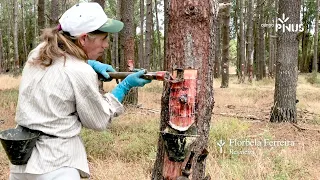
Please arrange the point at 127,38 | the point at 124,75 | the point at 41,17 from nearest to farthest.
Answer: the point at 124,75, the point at 127,38, the point at 41,17

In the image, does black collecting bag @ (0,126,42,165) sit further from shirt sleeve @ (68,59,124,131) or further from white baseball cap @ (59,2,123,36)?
white baseball cap @ (59,2,123,36)

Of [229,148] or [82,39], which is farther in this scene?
[229,148]

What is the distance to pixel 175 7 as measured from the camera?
2859 millimetres

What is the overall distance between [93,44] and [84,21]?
17cm

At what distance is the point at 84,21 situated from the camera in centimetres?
253

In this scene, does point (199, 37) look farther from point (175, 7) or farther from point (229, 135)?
point (229, 135)

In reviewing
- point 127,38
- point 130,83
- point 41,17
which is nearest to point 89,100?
point 130,83

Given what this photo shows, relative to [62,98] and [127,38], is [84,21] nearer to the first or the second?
[62,98]

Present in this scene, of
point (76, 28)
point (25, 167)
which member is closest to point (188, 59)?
point (76, 28)

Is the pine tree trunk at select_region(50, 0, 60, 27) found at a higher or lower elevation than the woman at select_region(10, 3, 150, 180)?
higher

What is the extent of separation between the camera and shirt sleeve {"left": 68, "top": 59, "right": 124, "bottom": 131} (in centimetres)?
245

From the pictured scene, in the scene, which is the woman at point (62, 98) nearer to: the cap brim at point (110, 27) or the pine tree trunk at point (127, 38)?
the cap brim at point (110, 27)

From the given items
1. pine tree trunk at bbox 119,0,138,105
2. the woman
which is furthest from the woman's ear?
pine tree trunk at bbox 119,0,138,105

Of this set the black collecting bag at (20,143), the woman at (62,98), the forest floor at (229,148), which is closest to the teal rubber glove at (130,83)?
the woman at (62,98)
